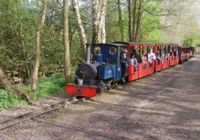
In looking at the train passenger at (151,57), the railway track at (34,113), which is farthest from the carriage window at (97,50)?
the train passenger at (151,57)

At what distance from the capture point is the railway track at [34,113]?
9163mm

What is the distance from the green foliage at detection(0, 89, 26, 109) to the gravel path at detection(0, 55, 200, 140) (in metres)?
1.73

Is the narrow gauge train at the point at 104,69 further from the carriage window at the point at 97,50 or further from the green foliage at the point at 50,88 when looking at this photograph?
the green foliage at the point at 50,88

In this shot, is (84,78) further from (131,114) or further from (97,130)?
Answer: (97,130)

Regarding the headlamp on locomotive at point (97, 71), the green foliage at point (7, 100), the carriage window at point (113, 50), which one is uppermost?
the carriage window at point (113, 50)

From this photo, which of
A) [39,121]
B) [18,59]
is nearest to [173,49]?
[18,59]

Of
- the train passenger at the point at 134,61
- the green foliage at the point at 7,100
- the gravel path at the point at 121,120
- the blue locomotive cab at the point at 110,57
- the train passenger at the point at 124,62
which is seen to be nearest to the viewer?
the gravel path at the point at 121,120

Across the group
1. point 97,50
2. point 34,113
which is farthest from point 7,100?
point 97,50

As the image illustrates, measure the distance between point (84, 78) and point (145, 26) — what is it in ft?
92.6

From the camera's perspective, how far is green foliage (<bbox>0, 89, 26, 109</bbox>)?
11570 millimetres

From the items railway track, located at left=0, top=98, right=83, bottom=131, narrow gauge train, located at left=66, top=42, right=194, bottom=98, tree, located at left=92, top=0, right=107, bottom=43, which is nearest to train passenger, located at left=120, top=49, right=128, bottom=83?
narrow gauge train, located at left=66, top=42, right=194, bottom=98

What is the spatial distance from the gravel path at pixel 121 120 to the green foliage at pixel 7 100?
5.68 ft

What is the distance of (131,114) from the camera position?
10805mm

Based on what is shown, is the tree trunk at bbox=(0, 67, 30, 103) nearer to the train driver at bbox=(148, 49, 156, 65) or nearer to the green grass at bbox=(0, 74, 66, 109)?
the green grass at bbox=(0, 74, 66, 109)
